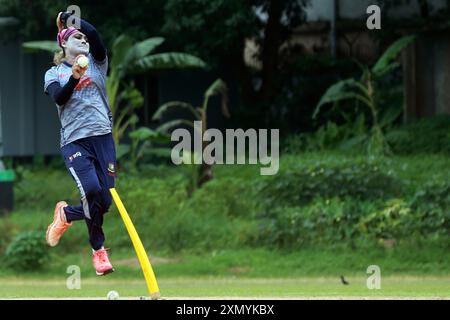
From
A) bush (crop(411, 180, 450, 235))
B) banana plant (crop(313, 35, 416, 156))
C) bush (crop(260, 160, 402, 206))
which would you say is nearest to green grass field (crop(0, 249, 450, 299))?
bush (crop(411, 180, 450, 235))

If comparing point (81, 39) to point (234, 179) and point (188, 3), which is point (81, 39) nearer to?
point (234, 179)

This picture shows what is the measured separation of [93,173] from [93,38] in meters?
1.12

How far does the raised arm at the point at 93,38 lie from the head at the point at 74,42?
0.06 meters

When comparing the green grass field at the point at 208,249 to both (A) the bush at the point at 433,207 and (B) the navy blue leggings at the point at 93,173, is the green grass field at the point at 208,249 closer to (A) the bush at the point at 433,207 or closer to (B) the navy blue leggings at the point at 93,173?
(A) the bush at the point at 433,207

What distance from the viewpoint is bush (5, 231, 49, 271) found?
19.0 meters

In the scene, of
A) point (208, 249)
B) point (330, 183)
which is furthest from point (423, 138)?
point (208, 249)

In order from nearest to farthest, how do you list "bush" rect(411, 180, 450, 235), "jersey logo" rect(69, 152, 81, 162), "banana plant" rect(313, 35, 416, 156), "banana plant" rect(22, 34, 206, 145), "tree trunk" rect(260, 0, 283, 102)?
"jersey logo" rect(69, 152, 81, 162) < "bush" rect(411, 180, 450, 235) < "banana plant" rect(22, 34, 206, 145) < "banana plant" rect(313, 35, 416, 156) < "tree trunk" rect(260, 0, 283, 102)

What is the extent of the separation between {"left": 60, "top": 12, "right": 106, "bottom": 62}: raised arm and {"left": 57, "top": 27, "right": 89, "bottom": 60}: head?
0.19ft

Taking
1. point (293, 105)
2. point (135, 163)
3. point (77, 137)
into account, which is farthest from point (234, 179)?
point (77, 137)

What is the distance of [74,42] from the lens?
9633 millimetres

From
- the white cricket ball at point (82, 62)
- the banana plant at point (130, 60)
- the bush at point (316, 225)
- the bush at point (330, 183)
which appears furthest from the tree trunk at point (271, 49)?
the white cricket ball at point (82, 62)

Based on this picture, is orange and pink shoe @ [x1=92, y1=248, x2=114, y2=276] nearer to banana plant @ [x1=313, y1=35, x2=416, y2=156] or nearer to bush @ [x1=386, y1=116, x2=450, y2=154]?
banana plant @ [x1=313, y1=35, x2=416, y2=156]

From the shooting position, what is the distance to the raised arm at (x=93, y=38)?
31.6 feet

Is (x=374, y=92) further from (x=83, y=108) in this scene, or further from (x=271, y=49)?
(x=83, y=108)
